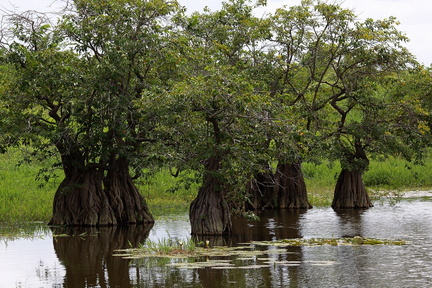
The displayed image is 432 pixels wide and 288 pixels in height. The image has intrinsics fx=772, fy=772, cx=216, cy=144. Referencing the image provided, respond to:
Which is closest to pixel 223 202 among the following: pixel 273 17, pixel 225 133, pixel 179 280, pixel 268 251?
pixel 225 133

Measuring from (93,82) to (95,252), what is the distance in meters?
5.48

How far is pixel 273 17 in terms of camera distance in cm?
2662

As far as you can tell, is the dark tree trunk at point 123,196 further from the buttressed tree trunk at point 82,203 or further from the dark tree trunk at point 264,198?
the dark tree trunk at point 264,198

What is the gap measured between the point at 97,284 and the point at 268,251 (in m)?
4.82

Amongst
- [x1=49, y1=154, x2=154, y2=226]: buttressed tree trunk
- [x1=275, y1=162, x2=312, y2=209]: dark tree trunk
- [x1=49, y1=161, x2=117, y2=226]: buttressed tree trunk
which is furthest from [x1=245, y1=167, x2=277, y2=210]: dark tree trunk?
[x1=49, y1=161, x2=117, y2=226]: buttressed tree trunk

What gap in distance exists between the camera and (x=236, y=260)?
1550 centimetres

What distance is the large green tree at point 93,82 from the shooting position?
822 inches

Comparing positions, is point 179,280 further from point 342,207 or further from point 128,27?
point 342,207

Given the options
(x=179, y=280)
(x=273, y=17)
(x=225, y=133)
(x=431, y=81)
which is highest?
(x=273, y=17)

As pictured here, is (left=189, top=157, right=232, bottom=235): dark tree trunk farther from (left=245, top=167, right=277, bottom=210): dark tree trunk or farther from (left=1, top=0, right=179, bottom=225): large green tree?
(left=245, top=167, right=277, bottom=210): dark tree trunk

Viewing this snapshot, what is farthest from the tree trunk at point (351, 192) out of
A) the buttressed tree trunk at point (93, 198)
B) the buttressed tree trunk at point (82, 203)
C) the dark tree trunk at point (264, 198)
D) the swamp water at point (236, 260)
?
the buttressed tree trunk at point (82, 203)

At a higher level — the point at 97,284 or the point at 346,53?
the point at 346,53

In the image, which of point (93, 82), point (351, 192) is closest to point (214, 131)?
point (93, 82)

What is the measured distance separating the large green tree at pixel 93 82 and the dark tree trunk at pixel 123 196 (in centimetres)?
10
